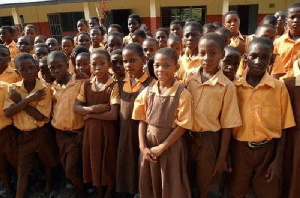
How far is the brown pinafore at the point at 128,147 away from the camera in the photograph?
230 cm

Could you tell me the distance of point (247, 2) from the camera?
34.6ft

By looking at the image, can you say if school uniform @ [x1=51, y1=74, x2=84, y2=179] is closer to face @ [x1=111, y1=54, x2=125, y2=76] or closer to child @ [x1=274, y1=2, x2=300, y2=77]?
face @ [x1=111, y1=54, x2=125, y2=76]

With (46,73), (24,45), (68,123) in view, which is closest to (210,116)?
(68,123)

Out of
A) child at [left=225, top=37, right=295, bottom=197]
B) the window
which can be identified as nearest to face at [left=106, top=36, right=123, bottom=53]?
child at [left=225, top=37, right=295, bottom=197]

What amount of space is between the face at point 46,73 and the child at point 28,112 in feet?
0.81

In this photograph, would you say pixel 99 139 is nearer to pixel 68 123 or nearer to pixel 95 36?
pixel 68 123

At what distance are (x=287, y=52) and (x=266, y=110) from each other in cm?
106

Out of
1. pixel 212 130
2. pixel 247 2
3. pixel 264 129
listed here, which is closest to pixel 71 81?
pixel 212 130

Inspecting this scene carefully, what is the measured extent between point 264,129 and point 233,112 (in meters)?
0.26

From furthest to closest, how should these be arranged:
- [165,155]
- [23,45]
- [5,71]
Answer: [23,45] → [5,71] → [165,155]

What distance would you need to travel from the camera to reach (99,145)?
95.0 inches

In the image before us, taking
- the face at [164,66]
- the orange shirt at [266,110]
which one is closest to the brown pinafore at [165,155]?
the face at [164,66]

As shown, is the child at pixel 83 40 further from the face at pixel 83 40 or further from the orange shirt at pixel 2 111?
the orange shirt at pixel 2 111

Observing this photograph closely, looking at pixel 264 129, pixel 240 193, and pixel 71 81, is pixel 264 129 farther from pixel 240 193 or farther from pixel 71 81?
pixel 71 81
